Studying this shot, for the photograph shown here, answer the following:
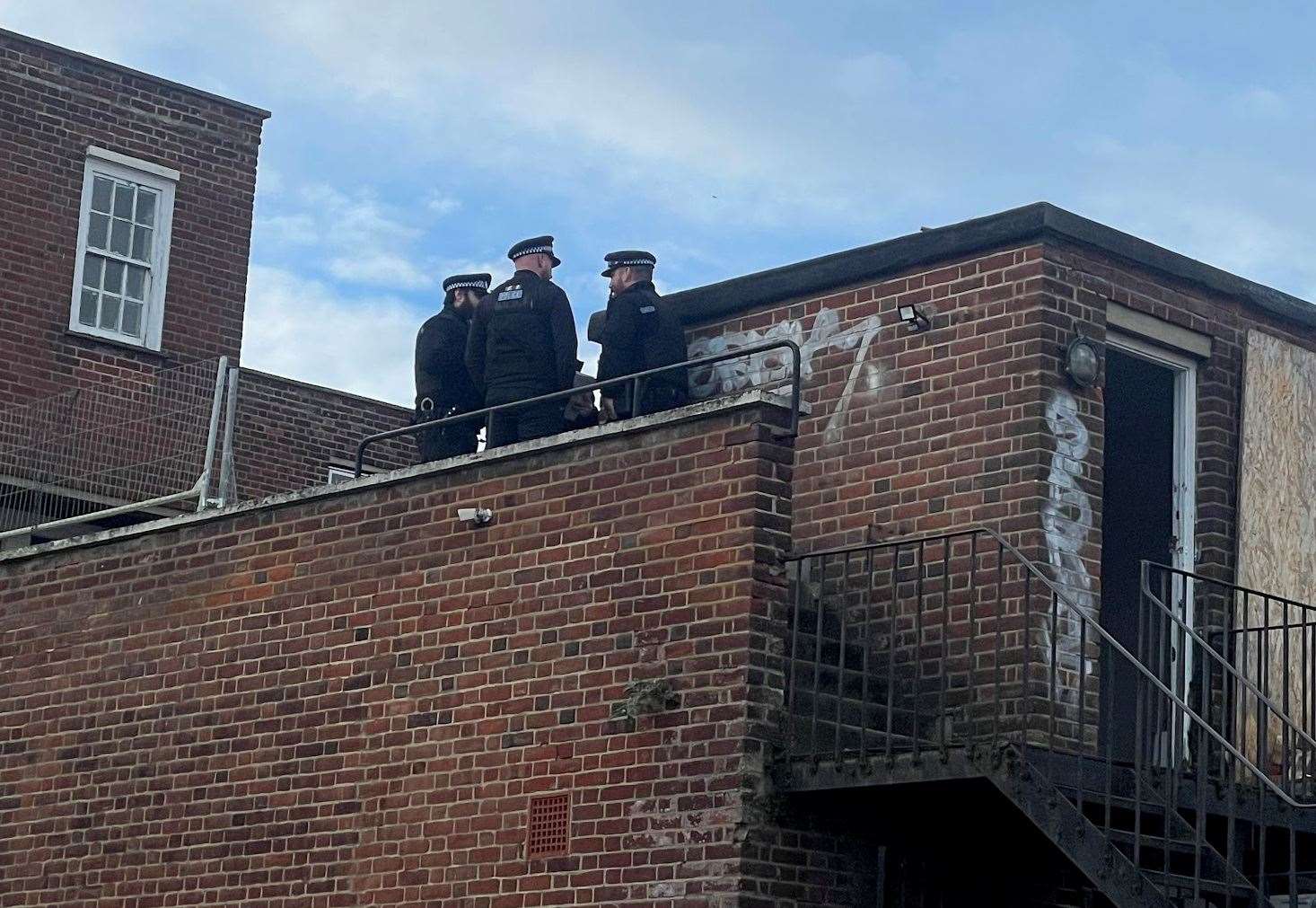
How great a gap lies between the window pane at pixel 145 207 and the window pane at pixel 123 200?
0.25 ft

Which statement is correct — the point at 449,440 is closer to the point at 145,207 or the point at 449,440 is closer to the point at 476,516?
the point at 476,516

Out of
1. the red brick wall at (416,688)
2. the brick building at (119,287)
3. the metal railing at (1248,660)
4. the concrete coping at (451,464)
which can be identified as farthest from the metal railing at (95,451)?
the metal railing at (1248,660)

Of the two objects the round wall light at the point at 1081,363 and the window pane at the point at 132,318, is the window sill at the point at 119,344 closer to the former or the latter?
the window pane at the point at 132,318

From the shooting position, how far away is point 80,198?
19.0 m

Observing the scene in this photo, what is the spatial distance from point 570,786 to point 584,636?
748mm

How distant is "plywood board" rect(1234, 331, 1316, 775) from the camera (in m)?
12.1

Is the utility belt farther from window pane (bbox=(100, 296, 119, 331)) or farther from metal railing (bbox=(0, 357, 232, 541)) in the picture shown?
window pane (bbox=(100, 296, 119, 331))

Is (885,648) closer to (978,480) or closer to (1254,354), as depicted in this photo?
(978,480)

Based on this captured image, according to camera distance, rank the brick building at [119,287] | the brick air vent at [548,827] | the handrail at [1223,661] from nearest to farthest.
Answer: the handrail at [1223,661], the brick air vent at [548,827], the brick building at [119,287]

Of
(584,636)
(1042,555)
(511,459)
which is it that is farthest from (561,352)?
(1042,555)

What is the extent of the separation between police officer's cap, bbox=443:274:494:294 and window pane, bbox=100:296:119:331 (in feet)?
20.1

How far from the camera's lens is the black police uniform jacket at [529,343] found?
41.5ft

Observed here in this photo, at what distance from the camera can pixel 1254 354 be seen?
12.5 meters

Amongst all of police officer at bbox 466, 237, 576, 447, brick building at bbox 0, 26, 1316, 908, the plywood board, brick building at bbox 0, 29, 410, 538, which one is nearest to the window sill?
brick building at bbox 0, 29, 410, 538
